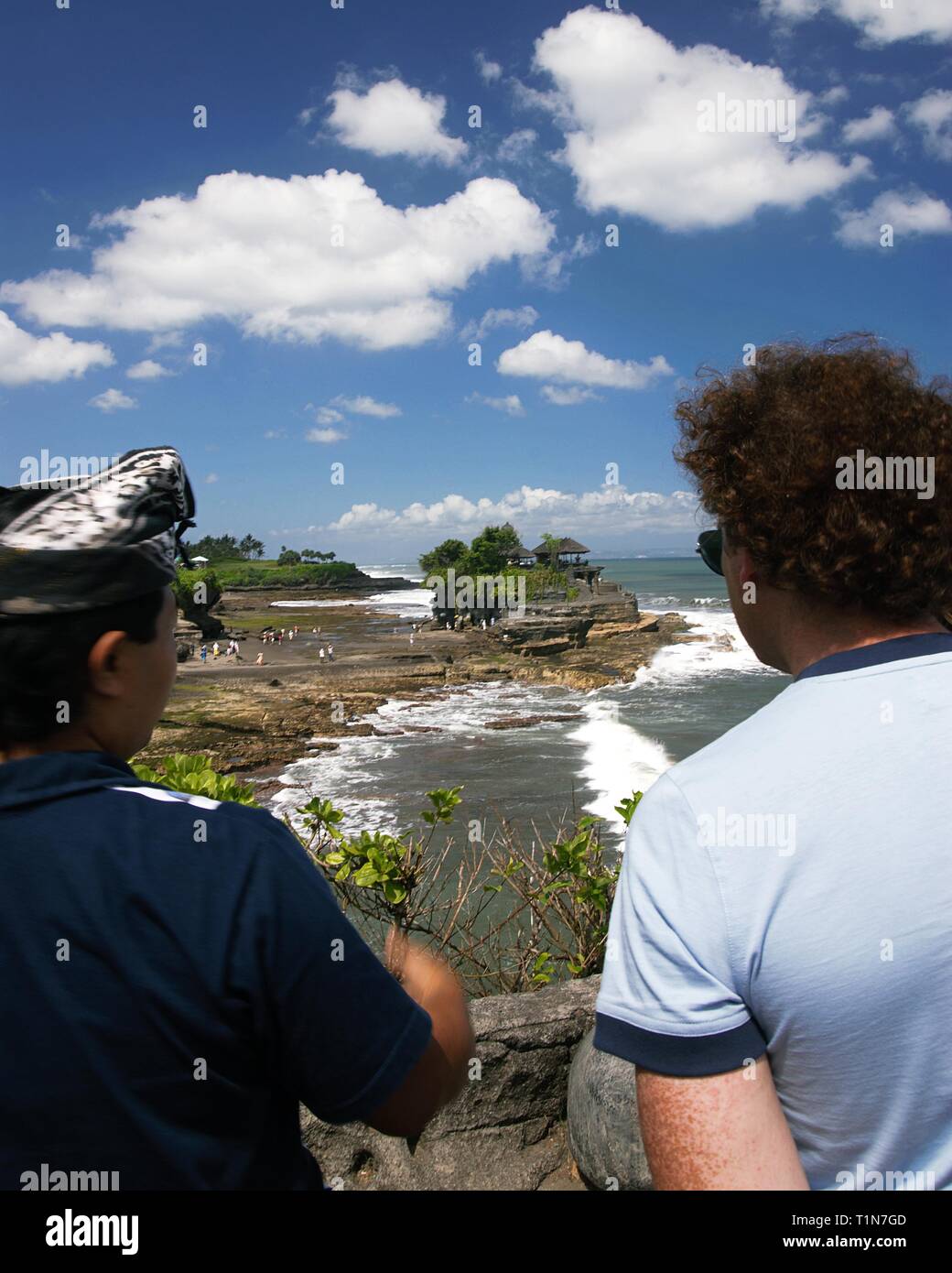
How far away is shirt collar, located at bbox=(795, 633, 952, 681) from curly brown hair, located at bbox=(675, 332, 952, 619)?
63 millimetres

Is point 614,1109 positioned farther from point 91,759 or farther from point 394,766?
point 394,766

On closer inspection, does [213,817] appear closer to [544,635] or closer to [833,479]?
[833,479]

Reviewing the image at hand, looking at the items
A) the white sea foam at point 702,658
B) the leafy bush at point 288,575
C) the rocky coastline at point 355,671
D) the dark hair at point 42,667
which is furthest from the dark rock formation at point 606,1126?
the leafy bush at point 288,575

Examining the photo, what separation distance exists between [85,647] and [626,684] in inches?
1324

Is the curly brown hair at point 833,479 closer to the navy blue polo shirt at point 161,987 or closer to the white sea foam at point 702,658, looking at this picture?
the navy blue polo shirt at point 161,987

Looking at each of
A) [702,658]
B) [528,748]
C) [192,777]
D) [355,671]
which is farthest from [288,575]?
[192,777]

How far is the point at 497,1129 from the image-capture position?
11.2 feet

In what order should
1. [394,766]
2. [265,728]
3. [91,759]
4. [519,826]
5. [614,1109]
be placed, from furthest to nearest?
[265,728]
[394,766]
[519,826]
[614,1109]
[91,759]

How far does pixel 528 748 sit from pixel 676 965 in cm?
2212

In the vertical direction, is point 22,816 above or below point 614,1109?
above

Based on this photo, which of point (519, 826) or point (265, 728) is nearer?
point (519, 826)

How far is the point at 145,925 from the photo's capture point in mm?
1027

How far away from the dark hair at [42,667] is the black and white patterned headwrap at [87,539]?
0.02 metres
